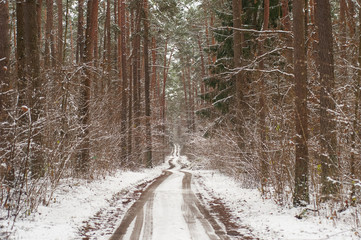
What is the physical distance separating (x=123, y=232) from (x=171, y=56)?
34.4 meters

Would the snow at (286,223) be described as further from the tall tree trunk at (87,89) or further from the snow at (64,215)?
the tall tree trunk at (87,89)

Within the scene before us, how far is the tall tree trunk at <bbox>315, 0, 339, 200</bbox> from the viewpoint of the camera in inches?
267

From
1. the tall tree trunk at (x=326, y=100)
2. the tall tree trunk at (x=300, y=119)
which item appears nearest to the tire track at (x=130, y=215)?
the tall tree trunk at (x=300, y=119)

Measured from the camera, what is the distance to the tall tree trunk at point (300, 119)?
7438 millimetres

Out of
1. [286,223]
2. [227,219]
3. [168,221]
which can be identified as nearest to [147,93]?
[227,219]

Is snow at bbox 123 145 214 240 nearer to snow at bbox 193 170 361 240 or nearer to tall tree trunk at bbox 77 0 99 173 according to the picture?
snow at bbox 193 170 361 240

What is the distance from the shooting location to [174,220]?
23.1ft

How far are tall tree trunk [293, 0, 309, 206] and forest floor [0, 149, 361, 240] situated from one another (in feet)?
1.65

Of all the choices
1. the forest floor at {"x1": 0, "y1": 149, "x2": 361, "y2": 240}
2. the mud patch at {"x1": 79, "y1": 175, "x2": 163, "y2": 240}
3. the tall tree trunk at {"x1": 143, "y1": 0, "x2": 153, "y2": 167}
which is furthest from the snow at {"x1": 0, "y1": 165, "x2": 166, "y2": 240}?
the tall tree trunk at {"x1": 143, "y1": 0, "x2": 153, "y2": 167}

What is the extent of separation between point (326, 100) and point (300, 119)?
30.4 inches

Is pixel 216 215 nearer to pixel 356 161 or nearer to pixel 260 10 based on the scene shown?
pixel 356 161

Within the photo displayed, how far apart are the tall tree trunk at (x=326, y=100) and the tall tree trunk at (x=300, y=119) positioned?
46cm

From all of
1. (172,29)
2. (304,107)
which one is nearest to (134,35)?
(172,29)

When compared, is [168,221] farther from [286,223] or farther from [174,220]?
[286,223]
